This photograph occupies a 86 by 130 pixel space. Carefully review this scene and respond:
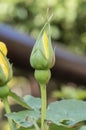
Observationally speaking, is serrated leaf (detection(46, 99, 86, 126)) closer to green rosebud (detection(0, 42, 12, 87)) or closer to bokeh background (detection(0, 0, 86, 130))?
green rosebud (detection(0, 42, 12, 87))

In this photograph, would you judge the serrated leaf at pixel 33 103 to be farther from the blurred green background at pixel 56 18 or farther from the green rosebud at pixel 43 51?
the blurred green background at pixel 56 18

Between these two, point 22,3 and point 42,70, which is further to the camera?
point 22,3

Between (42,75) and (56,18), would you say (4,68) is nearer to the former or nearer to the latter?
(42,75)

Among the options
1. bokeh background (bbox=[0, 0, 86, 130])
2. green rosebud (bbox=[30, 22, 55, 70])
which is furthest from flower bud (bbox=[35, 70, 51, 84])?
bokeh background (bbox=[0, 0, 86, 130])

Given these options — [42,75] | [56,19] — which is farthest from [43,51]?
[56,19]

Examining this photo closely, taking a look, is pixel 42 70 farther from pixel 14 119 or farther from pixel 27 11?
pixel 27 11

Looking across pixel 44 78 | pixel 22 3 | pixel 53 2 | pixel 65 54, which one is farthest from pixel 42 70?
pixel 22 3

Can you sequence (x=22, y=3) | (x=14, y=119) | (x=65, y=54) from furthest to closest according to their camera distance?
(x=22, y=3)
(x=65, y=54)
(x=14, y=119)
